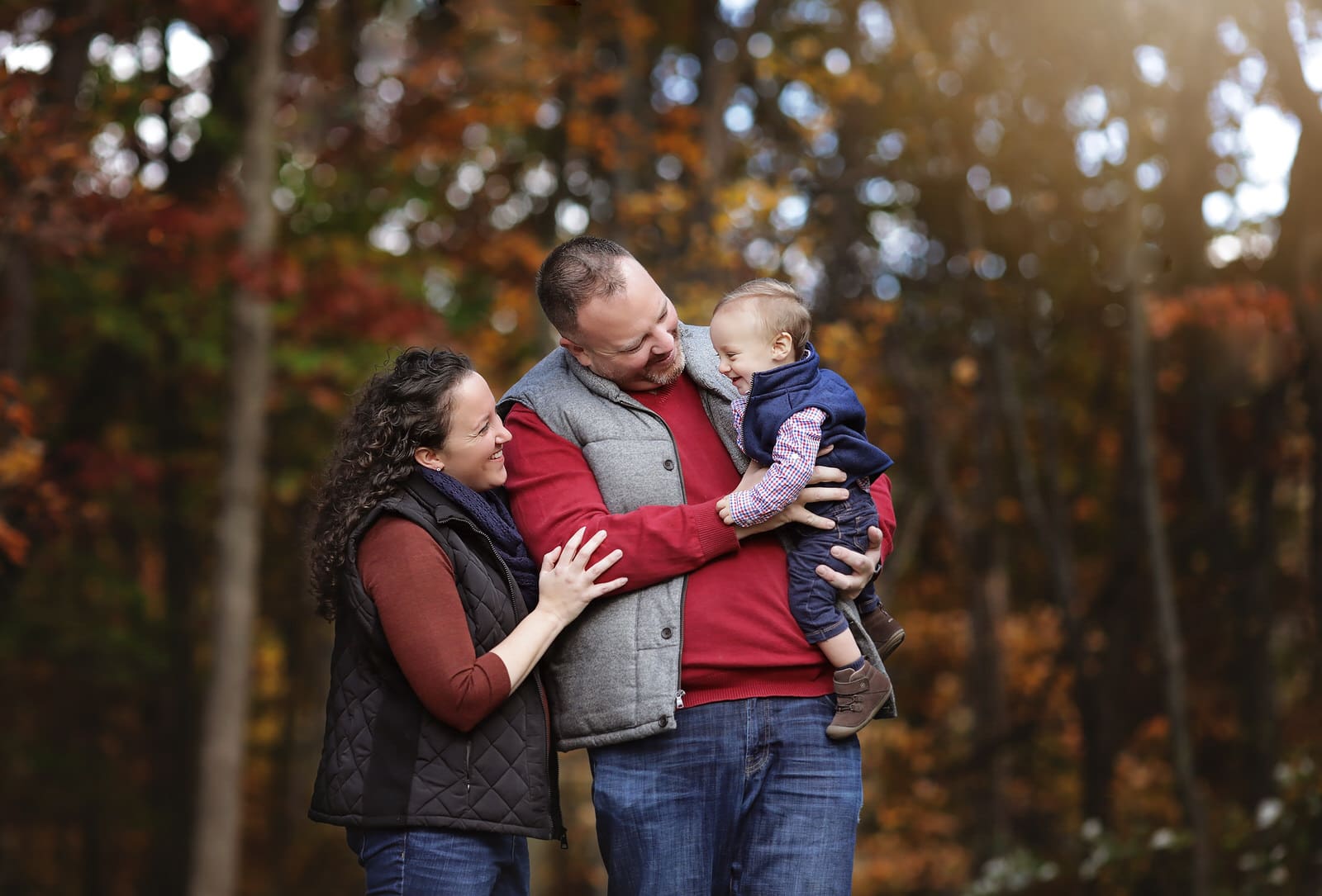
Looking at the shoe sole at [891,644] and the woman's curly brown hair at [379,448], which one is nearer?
the woman's curly brown hair at [379,448]

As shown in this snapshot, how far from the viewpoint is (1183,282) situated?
956 cm

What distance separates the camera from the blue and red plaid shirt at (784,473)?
272 cm

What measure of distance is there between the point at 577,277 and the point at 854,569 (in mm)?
847

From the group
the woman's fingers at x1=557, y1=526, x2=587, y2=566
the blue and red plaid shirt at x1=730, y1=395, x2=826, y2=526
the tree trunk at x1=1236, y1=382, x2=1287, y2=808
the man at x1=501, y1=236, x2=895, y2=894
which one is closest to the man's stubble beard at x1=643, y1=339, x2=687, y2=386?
the man at x1=501, y1=236, x2=895, y2=894

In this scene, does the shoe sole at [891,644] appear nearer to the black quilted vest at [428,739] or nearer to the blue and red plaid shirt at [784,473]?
the blue and red plaid shirt at [784,473]

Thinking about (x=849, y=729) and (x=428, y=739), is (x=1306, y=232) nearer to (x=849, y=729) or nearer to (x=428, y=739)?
(x=849, y=729)

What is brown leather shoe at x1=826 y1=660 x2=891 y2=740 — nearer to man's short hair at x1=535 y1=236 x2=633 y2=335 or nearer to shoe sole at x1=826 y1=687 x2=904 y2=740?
shoe sole at x1=826 y1=687 x2=904 y2=740

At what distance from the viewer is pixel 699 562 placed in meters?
2.74

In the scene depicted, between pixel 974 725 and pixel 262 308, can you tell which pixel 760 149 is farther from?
pixel 974 725

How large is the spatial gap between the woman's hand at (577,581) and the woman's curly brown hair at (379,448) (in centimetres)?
37

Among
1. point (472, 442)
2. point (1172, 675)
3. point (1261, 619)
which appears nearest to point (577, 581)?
point (472, 442)

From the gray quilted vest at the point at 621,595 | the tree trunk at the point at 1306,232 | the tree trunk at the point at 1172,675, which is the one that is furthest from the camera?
the tree trunk at the point at 1172,675

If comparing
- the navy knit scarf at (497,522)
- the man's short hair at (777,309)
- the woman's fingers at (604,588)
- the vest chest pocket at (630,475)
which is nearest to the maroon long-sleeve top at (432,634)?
the navy knit scarf at (497,522)

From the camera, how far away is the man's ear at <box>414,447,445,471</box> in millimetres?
2840
